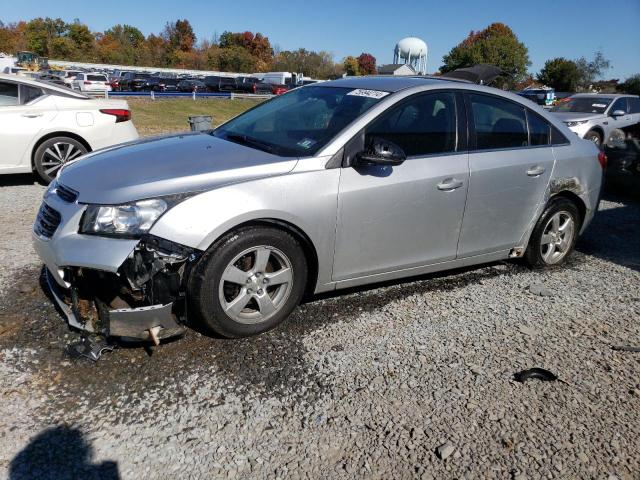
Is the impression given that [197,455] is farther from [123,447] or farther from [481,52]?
[481,52]

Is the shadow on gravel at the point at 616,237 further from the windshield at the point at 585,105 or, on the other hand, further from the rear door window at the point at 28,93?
the rear door window at the point at 28,93

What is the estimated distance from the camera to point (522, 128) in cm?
434

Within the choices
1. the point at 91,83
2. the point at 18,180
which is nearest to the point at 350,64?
the point at 91,83

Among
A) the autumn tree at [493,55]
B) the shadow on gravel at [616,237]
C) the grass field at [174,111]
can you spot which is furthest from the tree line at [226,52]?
the shadow on gravel at [616,237]

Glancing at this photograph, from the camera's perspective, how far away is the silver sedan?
295cm

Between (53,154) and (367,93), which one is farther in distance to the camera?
(53,154)

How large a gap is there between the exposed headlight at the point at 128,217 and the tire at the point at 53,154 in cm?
492

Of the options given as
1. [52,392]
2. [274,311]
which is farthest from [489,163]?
[52,392]

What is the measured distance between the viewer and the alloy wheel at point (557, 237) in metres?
4.67

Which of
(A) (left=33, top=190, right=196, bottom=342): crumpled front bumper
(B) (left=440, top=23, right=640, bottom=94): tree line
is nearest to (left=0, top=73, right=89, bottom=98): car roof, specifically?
(A) (left=33, top=190, right=196, bottom=342): crumpled front bumper

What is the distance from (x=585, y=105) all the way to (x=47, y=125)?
12.2m

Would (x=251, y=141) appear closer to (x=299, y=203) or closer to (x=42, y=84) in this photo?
(x=299, y=203)

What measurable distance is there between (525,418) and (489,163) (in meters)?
2.03

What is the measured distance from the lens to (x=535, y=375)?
3053 mm
